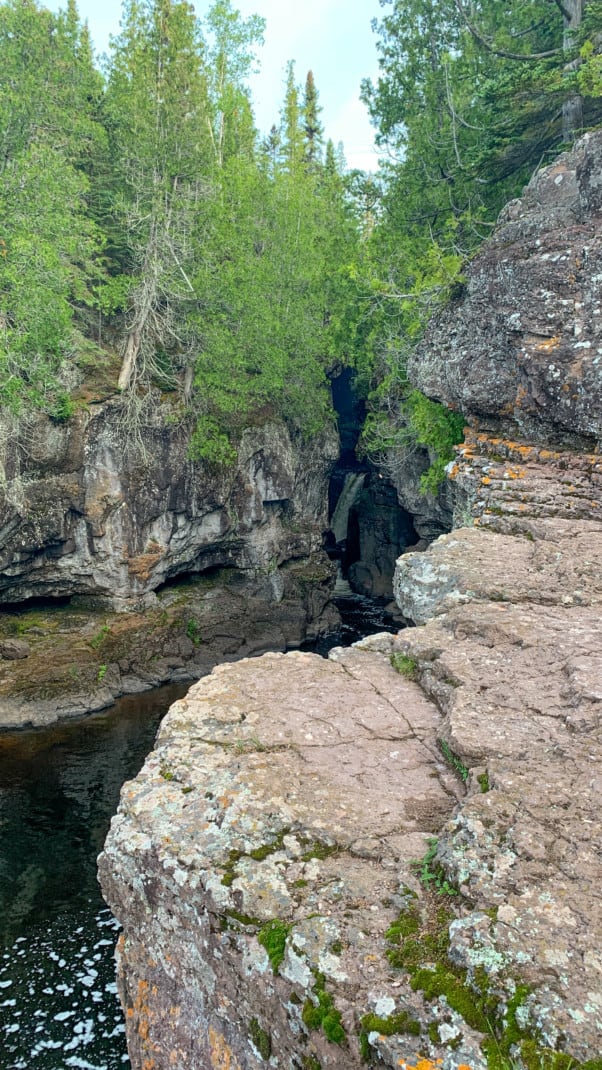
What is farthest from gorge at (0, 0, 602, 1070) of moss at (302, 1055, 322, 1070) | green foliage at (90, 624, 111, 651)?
green foliage at (90, 624, 111, 651)

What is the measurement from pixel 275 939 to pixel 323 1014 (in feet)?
1.66

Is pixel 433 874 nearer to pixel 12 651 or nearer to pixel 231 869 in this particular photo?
pixel 231 869

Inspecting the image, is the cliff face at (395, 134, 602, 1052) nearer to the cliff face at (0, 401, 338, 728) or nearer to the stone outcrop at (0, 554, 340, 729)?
the cliff face at (0, 401, 338, 728)

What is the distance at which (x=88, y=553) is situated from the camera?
22.3m

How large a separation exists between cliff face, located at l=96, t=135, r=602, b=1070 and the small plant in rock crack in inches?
0.6

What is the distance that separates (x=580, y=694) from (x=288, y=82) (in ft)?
166

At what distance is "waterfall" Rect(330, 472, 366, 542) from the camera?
3472cm

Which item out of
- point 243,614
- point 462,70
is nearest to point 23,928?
point 243,614

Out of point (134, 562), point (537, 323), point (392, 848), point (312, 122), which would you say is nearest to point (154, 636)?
point (134, 562)

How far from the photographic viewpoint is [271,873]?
4266 millimetres

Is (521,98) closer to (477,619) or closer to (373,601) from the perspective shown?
(477,619)

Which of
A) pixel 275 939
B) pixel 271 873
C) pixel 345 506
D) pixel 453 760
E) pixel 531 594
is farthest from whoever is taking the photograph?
pixel 345 506

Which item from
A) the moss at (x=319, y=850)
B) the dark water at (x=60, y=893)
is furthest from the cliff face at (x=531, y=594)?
the dark water at (x=60, y=893)

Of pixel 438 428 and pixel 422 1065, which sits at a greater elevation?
pixel 438 428
